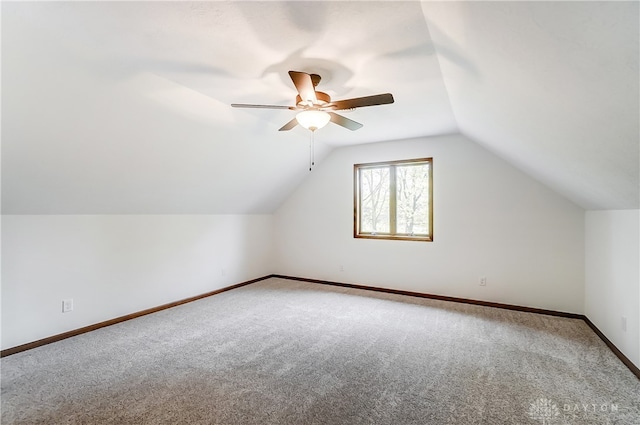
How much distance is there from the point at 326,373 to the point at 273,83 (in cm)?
240

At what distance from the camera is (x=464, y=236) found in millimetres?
4223

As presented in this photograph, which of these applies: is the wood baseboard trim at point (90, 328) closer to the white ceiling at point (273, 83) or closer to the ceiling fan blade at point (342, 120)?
the white ceiling at point (273, 83)

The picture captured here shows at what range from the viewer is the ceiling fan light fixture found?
2465 mm

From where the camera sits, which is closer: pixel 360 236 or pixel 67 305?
pixel 67 305

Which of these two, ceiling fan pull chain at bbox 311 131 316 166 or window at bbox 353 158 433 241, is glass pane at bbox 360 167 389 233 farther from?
ceiling fan pull chain at bbox 311 131 316 166

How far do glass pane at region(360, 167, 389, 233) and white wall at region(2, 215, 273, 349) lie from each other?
2265 mm

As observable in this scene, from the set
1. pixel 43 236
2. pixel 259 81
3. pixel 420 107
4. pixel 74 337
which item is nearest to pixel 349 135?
pixel 420 107

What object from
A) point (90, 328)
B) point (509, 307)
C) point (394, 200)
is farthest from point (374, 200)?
point (90, 328)

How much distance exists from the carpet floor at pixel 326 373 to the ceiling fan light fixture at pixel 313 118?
1987 mm

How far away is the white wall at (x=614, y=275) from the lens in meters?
2.39

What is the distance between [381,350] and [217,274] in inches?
119

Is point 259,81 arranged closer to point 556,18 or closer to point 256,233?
point 556,18

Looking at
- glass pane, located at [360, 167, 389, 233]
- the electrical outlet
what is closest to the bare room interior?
the electrical outlet

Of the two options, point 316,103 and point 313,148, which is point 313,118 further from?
point 313,148
